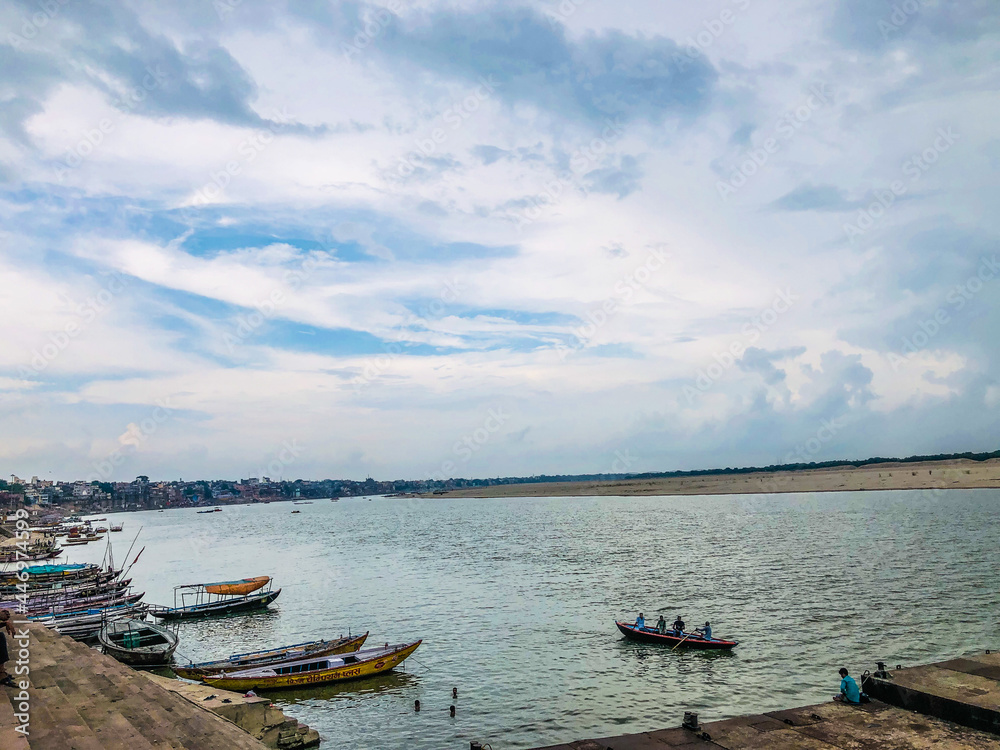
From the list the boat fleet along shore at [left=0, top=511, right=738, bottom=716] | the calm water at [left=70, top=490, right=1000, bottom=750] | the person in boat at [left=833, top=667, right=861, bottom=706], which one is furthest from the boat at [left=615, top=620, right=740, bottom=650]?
the person in boat at [left=833, top=667, right=861, bottom=706]

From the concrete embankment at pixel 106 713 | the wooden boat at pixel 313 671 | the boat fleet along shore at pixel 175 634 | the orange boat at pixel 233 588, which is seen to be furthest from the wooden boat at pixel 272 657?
the orange boat at pixel 233 588

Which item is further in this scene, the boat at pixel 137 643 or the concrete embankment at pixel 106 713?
the boat at pixel 137 643

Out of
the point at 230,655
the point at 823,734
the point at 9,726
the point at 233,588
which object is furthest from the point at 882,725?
the point at 233,588

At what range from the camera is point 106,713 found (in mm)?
15242

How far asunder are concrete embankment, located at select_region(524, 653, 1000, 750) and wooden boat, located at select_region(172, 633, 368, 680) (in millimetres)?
20311

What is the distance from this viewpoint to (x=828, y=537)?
262 ft

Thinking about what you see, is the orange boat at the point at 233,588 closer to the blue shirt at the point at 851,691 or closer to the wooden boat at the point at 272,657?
the wooden boat at the point at 272,657

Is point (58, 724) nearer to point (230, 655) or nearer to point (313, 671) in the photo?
point (313, 671)

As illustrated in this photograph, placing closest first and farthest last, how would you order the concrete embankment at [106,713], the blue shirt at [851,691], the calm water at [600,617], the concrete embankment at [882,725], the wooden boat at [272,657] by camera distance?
1. the concrete embankment at [106,713]
2. the concrete embankment at [882,725]
3. the blue shirt at [851,691]
4. the calm water at [600,617]
5. the wooden boat at [272,657]

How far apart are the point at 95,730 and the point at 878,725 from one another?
21024 mm

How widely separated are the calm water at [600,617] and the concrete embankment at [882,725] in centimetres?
590

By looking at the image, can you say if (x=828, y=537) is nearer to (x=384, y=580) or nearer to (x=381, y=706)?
(x=384, y=580)

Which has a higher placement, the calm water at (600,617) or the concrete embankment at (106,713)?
the concrete embankment at (106,713)

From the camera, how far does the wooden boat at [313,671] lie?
103 feet
